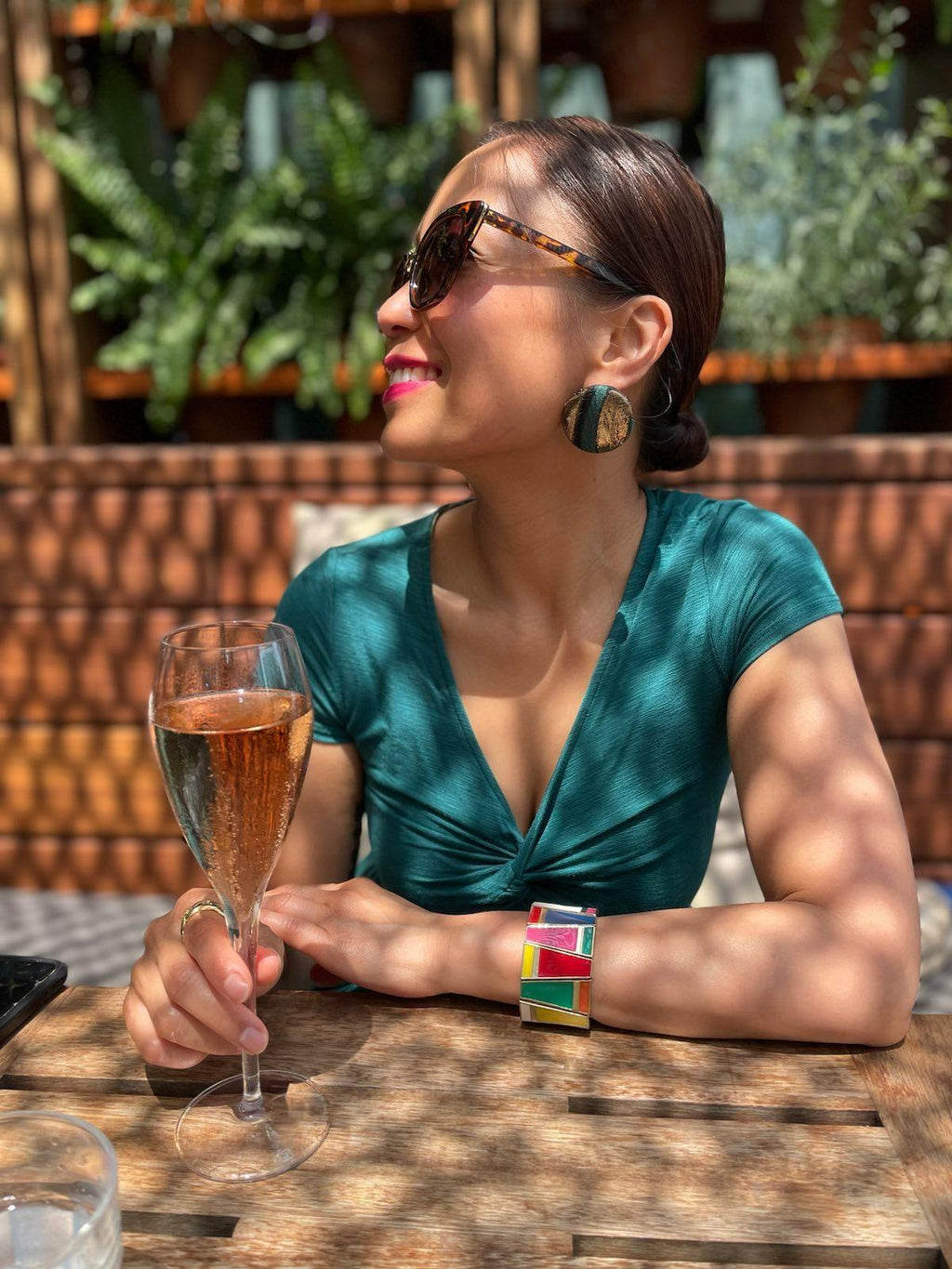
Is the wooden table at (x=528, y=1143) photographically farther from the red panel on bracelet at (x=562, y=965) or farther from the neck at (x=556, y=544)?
the neck at (x=556, y=544)

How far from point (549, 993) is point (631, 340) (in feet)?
2.81

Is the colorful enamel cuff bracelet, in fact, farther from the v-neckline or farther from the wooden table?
the v-neckline

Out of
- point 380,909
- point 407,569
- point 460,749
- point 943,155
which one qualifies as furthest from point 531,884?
point 943,155

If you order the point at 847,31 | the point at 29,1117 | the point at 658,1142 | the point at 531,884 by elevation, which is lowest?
the point at 531,884

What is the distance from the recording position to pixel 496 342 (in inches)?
53.6

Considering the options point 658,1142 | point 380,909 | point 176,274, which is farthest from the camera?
point 176,274

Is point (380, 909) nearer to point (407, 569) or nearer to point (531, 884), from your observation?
point (531, 884)

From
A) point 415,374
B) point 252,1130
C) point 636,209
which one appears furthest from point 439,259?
point 252,1130

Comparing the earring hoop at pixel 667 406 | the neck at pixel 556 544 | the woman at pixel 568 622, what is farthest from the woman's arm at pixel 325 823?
the earring hoop at pixel 667 406

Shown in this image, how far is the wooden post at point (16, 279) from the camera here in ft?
11.0

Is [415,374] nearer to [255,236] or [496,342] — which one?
[496,342]

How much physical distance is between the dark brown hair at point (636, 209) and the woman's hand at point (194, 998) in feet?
2.94

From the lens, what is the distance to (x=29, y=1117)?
65 centimetres

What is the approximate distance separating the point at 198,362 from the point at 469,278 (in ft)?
7.47
